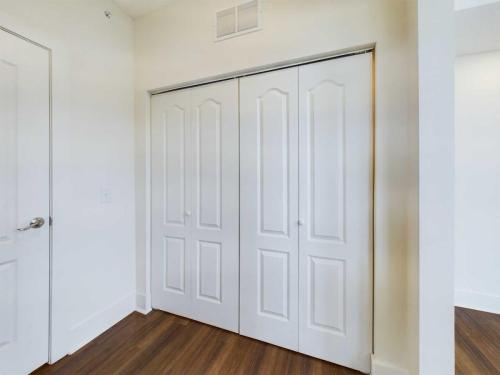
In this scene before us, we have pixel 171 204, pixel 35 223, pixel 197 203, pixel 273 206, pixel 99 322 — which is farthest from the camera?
pixel 171 204

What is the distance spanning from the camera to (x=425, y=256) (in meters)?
1.14

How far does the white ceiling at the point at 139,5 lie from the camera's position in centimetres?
194

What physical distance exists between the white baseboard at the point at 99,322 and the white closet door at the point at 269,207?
3.63 ft

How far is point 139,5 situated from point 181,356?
2855 millimetres

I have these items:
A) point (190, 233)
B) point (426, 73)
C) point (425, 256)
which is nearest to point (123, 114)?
point (190, 233)

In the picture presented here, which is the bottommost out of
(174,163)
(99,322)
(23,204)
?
(99,322)

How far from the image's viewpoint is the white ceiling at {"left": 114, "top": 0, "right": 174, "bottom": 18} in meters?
1.94

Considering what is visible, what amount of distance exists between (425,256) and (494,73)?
2.14 m

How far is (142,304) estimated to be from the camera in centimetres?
213

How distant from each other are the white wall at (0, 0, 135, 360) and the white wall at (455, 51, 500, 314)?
311 centimetres

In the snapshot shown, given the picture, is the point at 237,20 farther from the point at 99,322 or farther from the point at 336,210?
the point at 99,322

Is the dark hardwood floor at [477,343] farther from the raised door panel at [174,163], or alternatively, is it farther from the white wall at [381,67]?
the raised door panel at [174,163]

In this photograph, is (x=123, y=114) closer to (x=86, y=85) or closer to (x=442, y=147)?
(x=86, y=85)

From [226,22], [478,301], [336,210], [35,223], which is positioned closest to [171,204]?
[35,223]
